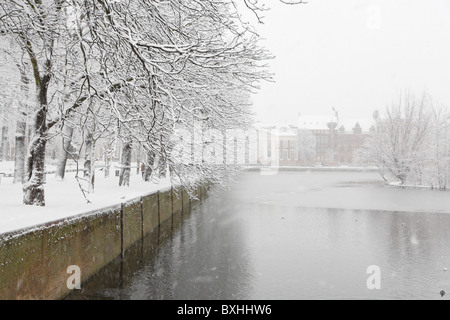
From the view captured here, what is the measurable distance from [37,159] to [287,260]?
743 cm

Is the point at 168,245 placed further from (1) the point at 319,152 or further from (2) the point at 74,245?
(1) the point at 319,152

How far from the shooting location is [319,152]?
374ft

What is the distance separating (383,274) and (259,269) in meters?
3.22

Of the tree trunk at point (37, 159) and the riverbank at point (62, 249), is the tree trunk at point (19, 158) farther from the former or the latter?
the tree trunk at point (37, 159)

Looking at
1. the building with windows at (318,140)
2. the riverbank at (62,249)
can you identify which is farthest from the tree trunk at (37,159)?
the building with windows at (318,140)

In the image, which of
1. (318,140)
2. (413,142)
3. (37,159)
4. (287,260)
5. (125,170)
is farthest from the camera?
(318,140)

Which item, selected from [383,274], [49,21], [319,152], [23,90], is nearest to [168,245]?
[383,274]

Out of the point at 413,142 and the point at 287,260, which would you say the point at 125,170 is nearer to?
the point at 287,260

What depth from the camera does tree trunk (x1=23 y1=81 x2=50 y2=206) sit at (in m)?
9.48

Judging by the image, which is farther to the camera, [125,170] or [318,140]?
[318,140]

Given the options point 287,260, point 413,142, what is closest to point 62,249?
point 287,260

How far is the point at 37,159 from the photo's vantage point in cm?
988

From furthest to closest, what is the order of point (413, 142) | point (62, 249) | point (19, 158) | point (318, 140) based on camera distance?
point (318, 140) < point (413, 142) < point (19, 158) < point (62, 249)

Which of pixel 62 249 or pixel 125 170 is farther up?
pixel 125 170
